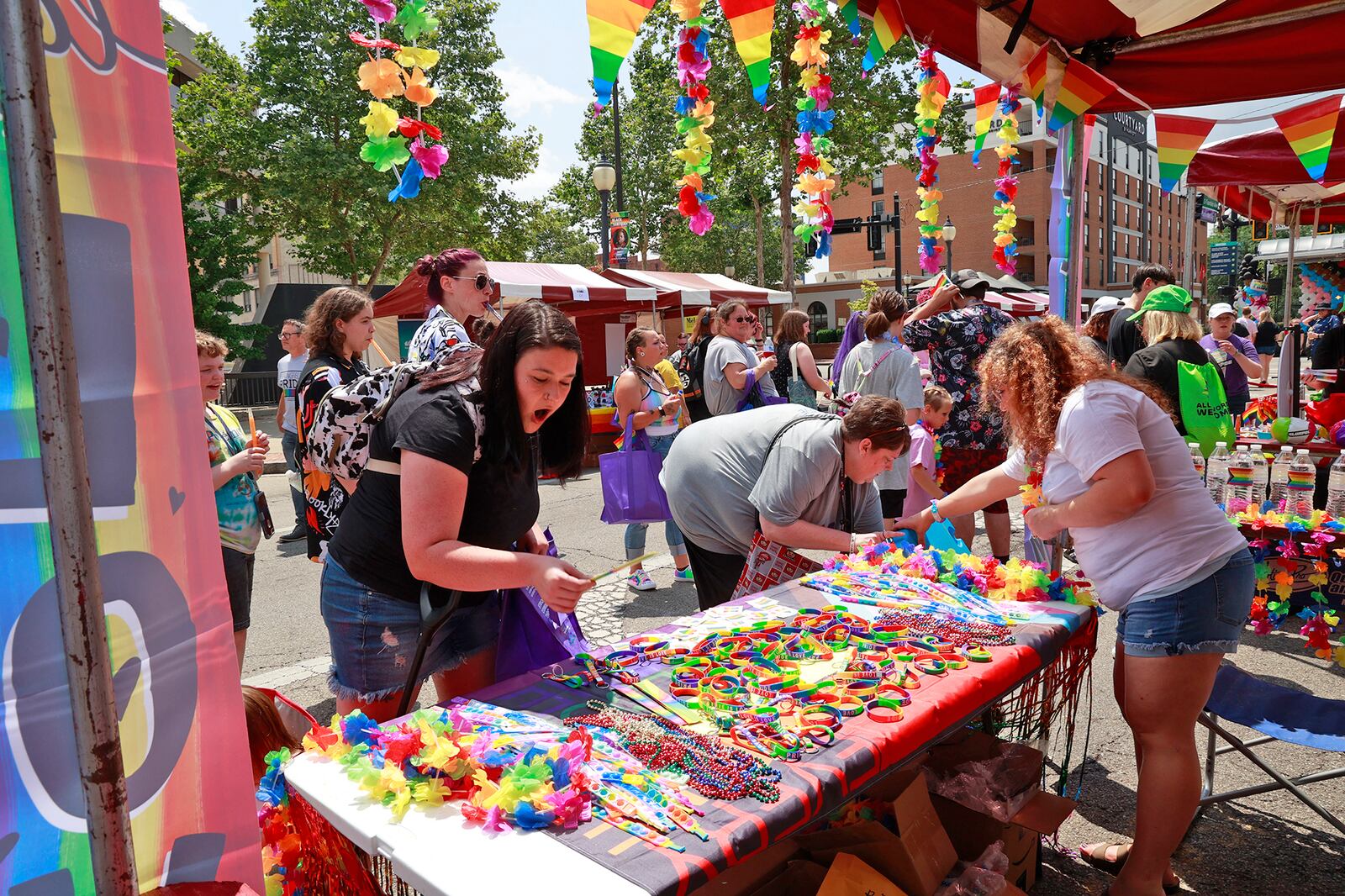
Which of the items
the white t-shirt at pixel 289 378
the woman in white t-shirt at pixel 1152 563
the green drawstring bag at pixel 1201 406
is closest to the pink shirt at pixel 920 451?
the green drawstring bag at pixel 1201 406

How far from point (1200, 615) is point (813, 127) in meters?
4.02

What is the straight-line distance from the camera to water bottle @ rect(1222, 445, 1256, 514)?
13.8ft

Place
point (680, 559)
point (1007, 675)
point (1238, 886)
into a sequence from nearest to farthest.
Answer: point (1007, 675) → point (1238, 886) → point (680, 559)

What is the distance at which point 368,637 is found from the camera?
2.00 meters

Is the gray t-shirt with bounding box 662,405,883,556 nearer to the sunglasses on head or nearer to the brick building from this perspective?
the sunglasses on head

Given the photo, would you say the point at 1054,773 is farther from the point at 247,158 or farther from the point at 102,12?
the point at 247,158

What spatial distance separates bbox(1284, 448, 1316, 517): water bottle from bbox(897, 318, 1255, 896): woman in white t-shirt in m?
2.21

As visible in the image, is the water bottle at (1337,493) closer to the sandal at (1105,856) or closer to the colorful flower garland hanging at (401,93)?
the sandal at (1105,856)

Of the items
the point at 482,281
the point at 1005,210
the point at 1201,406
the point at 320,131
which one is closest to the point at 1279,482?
the point at 1201,406

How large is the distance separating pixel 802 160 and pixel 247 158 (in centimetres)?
1790

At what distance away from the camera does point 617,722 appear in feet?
5.67

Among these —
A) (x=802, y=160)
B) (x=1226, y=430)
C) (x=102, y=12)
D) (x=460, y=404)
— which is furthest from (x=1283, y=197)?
(x=102, y=12)

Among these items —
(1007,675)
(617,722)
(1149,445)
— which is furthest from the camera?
(1149,445)

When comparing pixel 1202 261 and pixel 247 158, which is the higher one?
pixel 247 158
